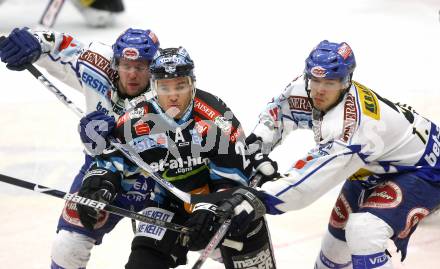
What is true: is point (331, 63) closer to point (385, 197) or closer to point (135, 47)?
point (385, 197)

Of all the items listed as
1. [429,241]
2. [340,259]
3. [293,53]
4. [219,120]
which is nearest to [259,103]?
[293,53]

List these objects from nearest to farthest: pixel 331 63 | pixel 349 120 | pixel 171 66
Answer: pixel 171 66
pixel 349 120
pixel 331 63

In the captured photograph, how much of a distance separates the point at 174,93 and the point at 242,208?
63 cm

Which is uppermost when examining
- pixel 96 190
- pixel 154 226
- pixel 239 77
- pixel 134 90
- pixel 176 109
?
pixel 176 109

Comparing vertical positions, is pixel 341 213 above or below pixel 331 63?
below

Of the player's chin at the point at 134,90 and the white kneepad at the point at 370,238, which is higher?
the player's chin at the point at 134,90

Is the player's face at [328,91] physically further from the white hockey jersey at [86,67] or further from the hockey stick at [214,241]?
the white hockey jersey at [86,67]

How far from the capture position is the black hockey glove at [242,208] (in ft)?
13.1

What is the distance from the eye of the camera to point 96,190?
13.8ft

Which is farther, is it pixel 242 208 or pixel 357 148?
pixel 357 148

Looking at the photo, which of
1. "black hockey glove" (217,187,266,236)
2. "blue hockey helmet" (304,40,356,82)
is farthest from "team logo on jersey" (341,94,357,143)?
"black hockey glove" (217,187,266,236)

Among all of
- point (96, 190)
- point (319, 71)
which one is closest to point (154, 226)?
point (96, 190)

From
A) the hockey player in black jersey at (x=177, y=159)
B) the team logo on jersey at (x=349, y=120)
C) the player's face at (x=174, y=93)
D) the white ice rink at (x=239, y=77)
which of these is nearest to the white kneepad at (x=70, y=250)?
the hockey player in black jersey at (x=177, y=159)

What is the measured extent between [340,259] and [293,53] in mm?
4542
